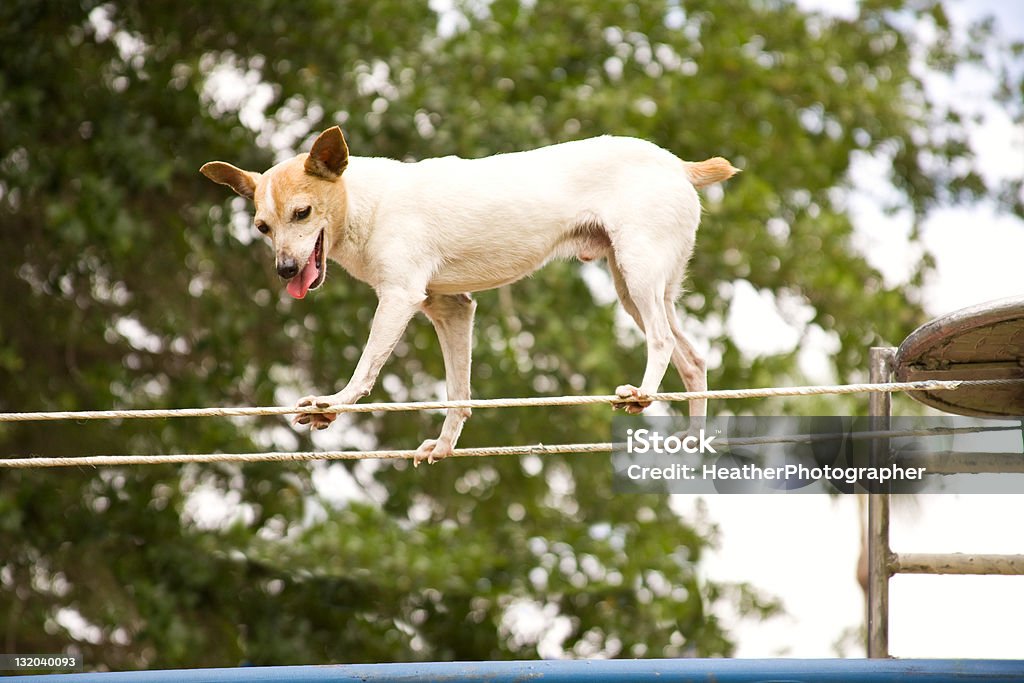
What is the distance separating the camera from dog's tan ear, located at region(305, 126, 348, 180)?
4.44 meters

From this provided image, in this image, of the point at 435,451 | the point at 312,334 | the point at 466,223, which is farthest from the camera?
the point at 312,334

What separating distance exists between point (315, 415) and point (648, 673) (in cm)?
136

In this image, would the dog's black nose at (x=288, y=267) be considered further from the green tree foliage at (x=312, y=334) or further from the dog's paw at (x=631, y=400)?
the green tree foliage at (x=312, y=334)

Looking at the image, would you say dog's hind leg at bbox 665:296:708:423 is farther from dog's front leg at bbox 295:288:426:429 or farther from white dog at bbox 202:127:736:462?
dog's front leg at bbox 295:288:426:429

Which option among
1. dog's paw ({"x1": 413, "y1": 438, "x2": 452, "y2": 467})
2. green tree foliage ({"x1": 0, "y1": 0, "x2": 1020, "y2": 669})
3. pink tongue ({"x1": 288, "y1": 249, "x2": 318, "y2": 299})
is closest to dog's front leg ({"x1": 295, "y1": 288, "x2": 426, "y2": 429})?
pink tongue ({"x1": 288, "y1": 249, "x2": 318, "y2": 299})

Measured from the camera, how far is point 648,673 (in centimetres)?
447

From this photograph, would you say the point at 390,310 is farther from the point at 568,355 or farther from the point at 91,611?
the point at 91,611

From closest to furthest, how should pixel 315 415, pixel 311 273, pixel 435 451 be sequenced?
pixel 315 415 → pixel 311 273 → pixel 435 451

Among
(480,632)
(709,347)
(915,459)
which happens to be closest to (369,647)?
(480,632)

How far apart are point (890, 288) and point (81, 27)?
6656mm

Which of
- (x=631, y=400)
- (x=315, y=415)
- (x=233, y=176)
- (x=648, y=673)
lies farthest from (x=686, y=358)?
(x=233, y=176)

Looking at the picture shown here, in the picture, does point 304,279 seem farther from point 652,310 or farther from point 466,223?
point 652,310

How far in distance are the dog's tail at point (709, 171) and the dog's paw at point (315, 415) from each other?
5.16 ft

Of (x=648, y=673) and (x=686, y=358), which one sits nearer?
(x=648, y=673)
